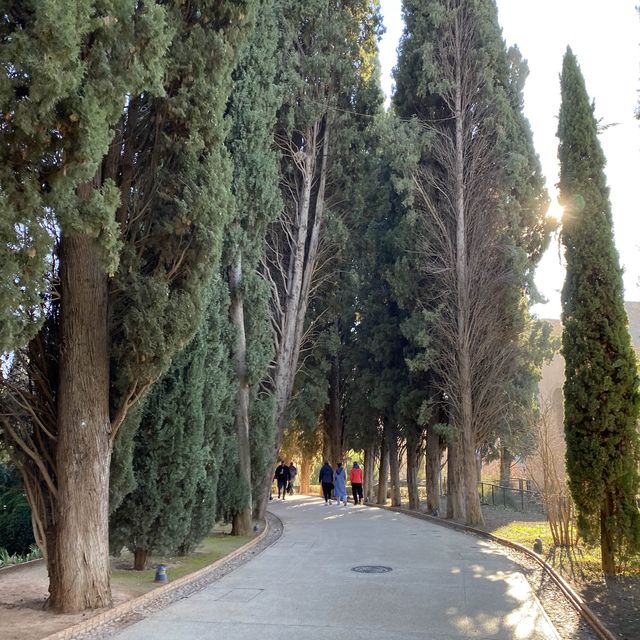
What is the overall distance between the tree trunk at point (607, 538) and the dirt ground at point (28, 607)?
6437 mm

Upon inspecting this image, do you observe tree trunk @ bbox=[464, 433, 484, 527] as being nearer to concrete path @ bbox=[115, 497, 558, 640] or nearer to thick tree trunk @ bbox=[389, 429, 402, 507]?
concrete path @ bbox=[115, 497, 558, 640]

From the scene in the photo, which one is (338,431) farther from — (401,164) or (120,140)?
(120,140)

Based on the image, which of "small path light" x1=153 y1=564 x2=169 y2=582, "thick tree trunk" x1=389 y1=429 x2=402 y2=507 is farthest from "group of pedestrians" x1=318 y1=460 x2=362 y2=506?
"small path light" x1=153 y1=564 x2=169 y2=582

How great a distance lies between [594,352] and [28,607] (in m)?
8.14

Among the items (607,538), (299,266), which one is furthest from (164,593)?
(299,266)

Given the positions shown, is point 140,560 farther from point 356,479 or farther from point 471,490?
point 356,479

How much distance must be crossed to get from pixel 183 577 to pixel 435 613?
377 centimetres

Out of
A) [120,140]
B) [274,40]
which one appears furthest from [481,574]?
[274,40]

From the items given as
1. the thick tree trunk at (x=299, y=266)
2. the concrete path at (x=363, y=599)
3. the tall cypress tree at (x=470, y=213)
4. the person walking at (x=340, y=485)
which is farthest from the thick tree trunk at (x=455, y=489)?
the person walking at (x=340, y=485)

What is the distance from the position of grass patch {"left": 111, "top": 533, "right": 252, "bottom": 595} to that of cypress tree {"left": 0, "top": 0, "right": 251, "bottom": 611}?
154 cm

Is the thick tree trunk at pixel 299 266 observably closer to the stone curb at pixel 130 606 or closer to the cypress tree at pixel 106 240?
the stone curb at pixel 130 606

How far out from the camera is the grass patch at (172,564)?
866 centimetres

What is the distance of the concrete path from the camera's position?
6.50 m

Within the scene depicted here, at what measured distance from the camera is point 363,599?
796cm
